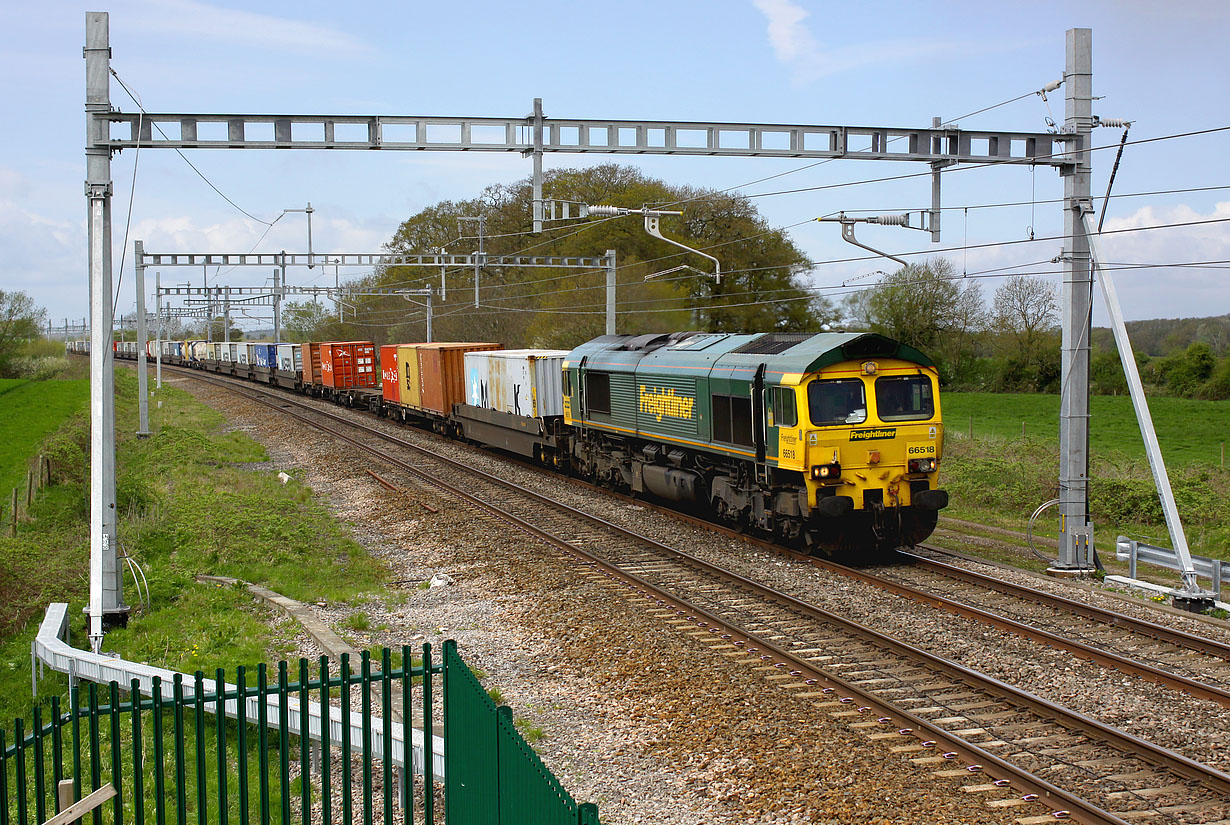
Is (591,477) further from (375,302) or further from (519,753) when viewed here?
(375,302)

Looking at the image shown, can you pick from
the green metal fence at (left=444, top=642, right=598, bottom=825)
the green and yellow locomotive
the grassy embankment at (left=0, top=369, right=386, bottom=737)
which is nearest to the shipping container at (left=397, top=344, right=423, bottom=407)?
the grassy embankment at (left=0, top=369, right=386, bottom=737)

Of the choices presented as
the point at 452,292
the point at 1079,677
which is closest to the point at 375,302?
the point at 452,292

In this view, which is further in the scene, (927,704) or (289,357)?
(289,357)

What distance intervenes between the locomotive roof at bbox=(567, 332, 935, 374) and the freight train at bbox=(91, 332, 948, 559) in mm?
33

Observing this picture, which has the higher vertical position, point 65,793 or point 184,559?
point 65,793

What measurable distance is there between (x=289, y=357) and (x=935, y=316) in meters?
34.8

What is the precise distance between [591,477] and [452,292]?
1530 inches

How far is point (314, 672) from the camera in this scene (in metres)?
10.5

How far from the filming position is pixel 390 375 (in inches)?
1590

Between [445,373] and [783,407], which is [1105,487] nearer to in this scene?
[783,407]

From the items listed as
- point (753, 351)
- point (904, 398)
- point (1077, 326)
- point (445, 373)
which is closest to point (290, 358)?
point (445, 373)

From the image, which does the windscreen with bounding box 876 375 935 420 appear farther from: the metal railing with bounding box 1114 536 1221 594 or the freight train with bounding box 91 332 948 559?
the metal railing with bounding box 1114 536 1221 594

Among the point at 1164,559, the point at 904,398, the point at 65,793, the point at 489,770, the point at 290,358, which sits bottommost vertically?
the point at 1164,559

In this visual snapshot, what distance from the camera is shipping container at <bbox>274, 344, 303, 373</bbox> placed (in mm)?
56156
